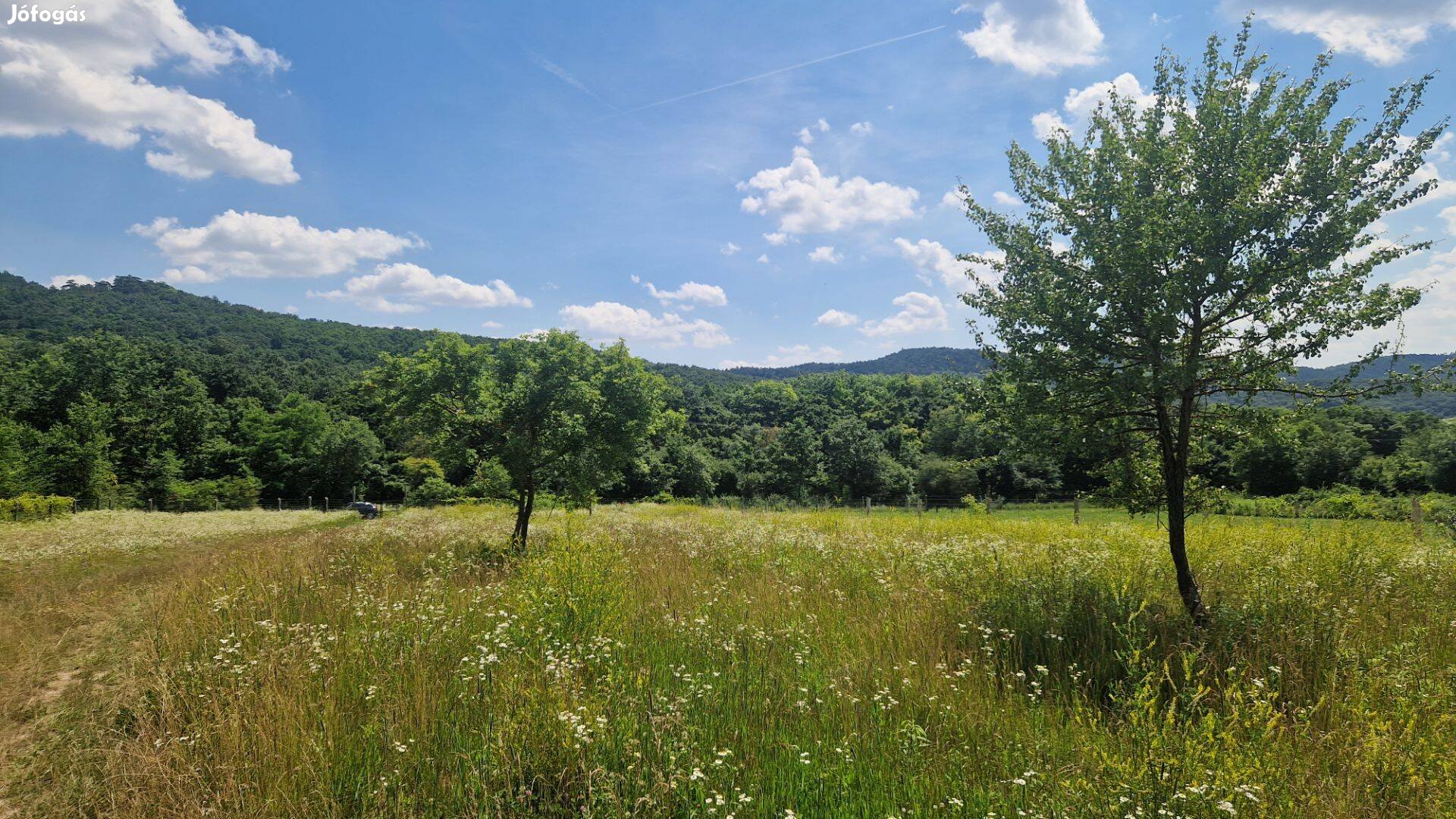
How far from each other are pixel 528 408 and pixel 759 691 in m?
12.0

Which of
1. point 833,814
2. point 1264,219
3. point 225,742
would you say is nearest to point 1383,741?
point 833,814

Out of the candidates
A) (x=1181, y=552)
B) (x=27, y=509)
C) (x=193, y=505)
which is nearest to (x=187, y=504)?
(x=193, y=505)

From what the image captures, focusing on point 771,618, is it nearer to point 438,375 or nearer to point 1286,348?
point 1286,348

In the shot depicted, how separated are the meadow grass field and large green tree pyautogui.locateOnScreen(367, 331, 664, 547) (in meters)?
5.79

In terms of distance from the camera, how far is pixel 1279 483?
46375mm

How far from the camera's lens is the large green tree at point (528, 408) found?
581 inches

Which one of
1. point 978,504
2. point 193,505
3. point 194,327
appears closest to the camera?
point 978,504

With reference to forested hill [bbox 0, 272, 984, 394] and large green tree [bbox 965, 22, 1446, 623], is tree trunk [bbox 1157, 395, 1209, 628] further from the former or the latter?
forested hill [bbox 0, 272, 984, 394]

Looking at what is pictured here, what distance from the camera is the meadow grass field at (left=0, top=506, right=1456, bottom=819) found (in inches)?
128

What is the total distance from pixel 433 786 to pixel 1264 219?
9.55m

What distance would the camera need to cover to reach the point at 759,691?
15.5 feet

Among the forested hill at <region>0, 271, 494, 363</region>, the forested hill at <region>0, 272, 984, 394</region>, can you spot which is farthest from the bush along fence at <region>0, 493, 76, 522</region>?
the forested hill at <region>0, 271, 494, 363</region>

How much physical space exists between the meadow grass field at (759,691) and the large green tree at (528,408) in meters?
5.79

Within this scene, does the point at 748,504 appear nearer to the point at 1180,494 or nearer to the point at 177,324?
the point at 1180,494
